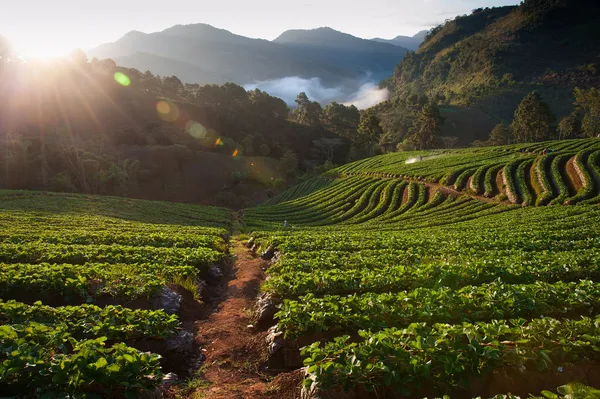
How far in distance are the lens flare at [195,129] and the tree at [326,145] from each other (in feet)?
129

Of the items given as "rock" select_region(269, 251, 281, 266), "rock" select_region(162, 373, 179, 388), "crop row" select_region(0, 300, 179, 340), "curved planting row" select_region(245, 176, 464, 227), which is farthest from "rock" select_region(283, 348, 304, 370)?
"curved planting row" select_region(245, 176, 464, 227)

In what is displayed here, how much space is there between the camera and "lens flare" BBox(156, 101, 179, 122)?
374ft

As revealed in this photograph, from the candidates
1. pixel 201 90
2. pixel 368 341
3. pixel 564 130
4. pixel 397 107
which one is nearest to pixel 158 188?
pixel 201 90

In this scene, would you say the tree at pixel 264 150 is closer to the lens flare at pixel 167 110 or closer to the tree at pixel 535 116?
the lens flare at pixel 167 110

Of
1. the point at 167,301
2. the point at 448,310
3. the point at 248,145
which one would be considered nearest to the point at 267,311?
the point at 167,301

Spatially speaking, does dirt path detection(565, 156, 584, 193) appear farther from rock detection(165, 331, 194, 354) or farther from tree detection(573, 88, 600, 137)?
tree detection(573, 88, 600, 137)

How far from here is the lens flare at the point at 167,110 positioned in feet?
374

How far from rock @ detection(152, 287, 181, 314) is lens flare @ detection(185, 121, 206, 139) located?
9936cm

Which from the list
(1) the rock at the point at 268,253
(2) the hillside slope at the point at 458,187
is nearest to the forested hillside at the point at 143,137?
(2) the hillside slope at the point at 458,187

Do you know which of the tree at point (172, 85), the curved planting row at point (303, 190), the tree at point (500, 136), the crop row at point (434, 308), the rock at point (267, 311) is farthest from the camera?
the tree at point (172, 85)

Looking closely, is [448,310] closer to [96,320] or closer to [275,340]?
[275,340]

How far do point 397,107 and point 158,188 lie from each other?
409 ft

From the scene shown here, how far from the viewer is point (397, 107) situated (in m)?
165

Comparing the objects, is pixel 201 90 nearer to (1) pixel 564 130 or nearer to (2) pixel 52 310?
(1) pixel 564 130
